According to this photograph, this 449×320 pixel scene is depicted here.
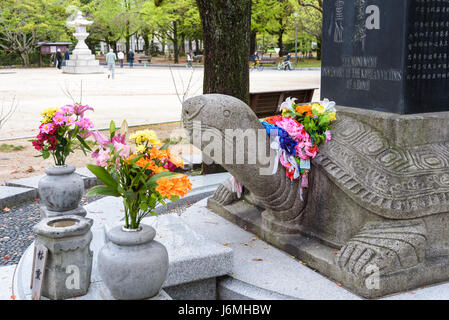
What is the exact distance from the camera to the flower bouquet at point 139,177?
2.87 m

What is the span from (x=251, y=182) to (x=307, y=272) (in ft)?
2.63

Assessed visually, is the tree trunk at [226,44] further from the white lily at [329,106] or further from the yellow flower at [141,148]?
the yellow flower at [141,148]

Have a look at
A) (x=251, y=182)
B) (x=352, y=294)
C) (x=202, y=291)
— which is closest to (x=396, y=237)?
(x=352, y=294)

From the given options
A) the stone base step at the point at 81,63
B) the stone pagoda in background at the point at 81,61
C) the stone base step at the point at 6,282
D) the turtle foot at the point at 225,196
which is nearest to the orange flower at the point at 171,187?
the stone base step at the point at 6,282

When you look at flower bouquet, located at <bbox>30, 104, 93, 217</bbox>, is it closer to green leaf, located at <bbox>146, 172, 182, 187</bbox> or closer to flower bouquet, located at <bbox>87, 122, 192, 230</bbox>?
flower bouquet, located at <bbox>87, 122, 192, 230</bbox>

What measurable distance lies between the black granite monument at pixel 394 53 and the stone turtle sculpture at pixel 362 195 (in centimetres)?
19

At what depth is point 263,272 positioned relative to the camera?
3.62 metres

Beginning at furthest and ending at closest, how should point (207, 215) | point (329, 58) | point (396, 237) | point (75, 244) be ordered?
1. point (207, 215)
2. point (329, 58)
3. point (396, 237)
4. point (75, 244)

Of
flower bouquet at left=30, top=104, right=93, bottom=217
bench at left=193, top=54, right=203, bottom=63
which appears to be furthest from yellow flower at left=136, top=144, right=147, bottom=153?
bench at left=193, top=54, right=203, bottom=63

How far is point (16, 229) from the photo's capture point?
5.45 metres

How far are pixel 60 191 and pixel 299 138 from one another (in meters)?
2.16

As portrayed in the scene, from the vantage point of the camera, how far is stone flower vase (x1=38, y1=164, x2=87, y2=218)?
443cm

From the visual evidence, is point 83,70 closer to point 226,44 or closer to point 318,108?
point 226,44

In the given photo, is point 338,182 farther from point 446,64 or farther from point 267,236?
point 446,64
